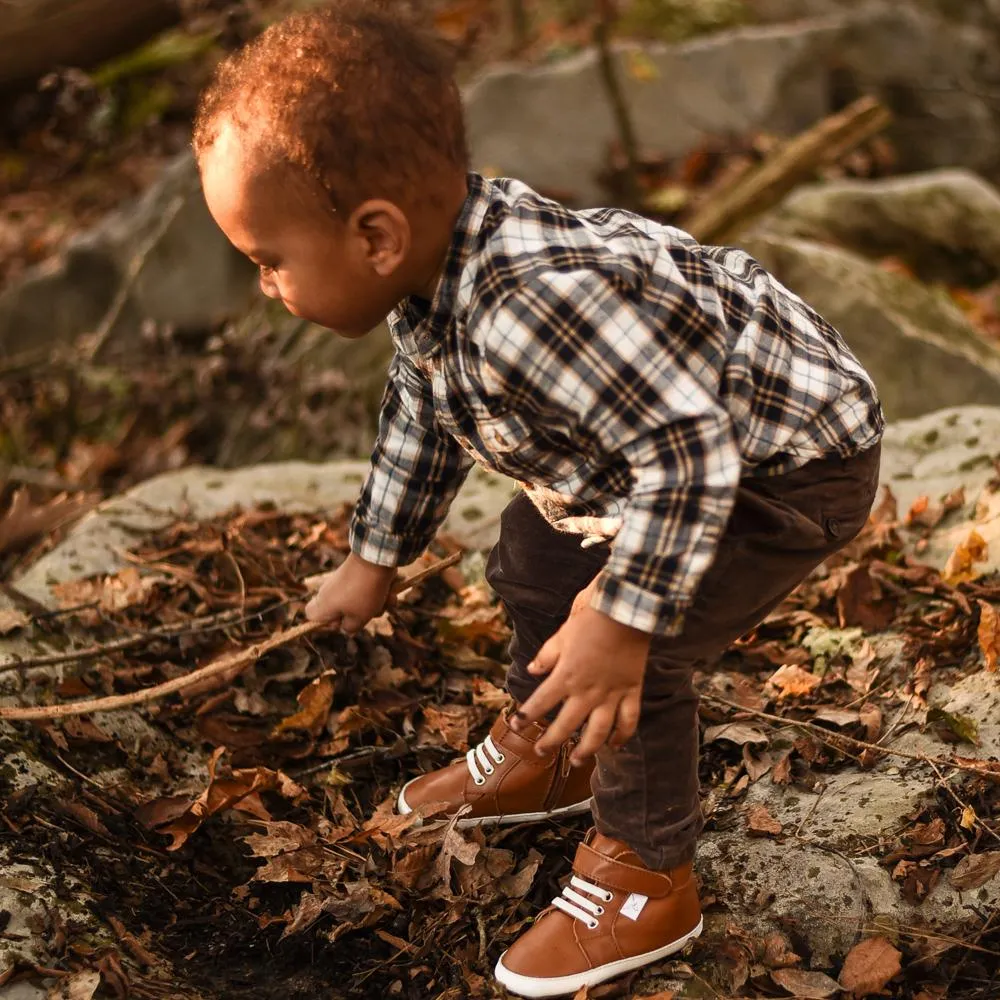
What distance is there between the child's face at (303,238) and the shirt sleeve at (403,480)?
49 centimetres

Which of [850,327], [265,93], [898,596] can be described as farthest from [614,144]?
Answer: [265,93]

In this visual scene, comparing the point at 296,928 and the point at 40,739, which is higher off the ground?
the point at 40,739

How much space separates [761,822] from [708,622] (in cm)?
72

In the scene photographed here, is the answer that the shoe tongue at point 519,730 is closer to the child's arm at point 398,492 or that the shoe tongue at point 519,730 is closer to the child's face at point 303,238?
the child's arm at point 398,492

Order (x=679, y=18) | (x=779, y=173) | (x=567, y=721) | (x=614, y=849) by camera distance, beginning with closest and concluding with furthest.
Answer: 1. (x=567, y=721)
2. (x=614, y=849)
3. (x=779, y=173)
4. (x=679, y=18)

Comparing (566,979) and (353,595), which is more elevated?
(353,595)

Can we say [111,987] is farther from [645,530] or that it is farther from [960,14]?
[960,14]

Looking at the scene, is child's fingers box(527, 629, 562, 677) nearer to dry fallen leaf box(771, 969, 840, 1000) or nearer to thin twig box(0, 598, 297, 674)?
dry fallen leaf box(771, 969, 840, 1000)

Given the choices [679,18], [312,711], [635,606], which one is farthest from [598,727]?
[679,18]

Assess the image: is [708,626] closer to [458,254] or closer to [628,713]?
[628,713]

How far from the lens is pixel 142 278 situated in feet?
21.6

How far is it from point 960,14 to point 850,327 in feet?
16.3

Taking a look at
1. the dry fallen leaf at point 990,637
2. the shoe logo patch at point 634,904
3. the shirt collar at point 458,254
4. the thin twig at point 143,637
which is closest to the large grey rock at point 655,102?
the thin twig at point 143,637

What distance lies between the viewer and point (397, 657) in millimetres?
3459
